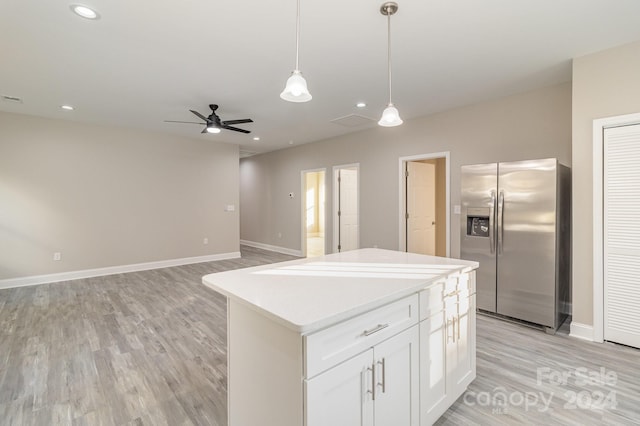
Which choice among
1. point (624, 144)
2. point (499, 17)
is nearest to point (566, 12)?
point (499, 17)

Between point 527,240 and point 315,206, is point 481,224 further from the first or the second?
point 315,206

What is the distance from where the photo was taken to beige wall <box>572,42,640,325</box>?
2.74 m

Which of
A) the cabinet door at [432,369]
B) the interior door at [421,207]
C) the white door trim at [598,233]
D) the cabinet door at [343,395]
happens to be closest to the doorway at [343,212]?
the interior door at [421,207]

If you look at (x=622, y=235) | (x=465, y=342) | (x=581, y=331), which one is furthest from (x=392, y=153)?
(x=465, y=342)

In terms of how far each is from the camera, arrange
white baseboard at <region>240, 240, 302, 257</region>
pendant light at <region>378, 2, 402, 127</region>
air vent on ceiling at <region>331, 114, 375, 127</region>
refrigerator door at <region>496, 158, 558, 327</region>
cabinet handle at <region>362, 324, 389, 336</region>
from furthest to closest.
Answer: white baseboard at <region>240, 240, 302, 257</region>, air vent on ceiling at <region>331, 114, 375, 127</region>, refrigerator door at <region>496, 158, 558, 327</region>, pendant light at <region>378, 2, 402, 127</region>, cabinet handle at <region>362, 324, 389, 336</region>

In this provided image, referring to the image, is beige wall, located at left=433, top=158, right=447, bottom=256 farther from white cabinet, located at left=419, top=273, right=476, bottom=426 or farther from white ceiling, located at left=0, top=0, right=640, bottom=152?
white cabinet, located at left=419, top=273, right=476, bottom=426

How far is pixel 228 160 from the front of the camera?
7137 mm

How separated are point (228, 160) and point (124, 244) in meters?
2.83

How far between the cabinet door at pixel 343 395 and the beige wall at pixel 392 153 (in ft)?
12.3

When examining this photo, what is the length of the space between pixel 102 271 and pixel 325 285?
574 centimetres

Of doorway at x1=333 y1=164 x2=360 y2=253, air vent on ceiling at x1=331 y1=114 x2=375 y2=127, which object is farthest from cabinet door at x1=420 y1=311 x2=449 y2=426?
doorway at x1=333 y1=164 x2=360 y2=253

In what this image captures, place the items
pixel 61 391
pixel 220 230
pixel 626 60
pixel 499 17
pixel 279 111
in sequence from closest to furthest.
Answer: pixel 61 391
pixel 499 17
pixel 626 60
pixel 279 111
pixel 220 230

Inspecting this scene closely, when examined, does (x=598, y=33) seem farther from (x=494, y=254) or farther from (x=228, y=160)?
(x=228, y=160)

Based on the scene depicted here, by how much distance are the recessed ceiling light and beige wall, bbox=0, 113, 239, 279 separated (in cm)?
391
